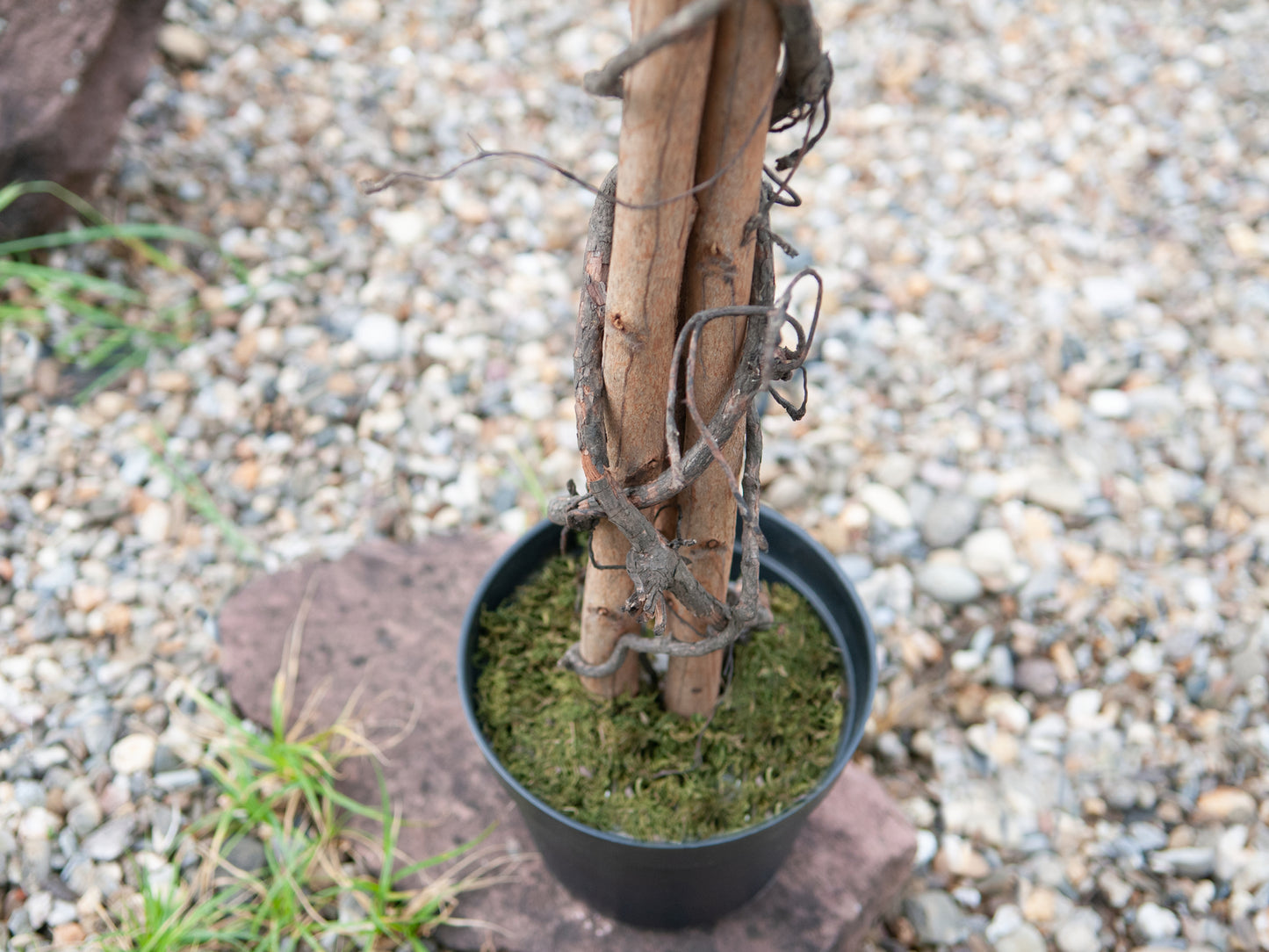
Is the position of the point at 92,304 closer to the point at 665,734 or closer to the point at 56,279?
the point at 56,279

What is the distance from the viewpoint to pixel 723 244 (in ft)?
2.92

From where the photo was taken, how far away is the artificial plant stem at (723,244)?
766 millimetres

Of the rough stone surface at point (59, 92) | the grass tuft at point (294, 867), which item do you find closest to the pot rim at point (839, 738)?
the grass tuft at point (294, 867)

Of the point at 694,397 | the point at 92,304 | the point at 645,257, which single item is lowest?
the point at 92,304

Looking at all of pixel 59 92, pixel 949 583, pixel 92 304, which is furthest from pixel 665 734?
pixel 59 92

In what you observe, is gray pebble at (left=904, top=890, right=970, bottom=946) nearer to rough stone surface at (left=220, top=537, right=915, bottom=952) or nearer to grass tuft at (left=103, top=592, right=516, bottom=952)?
rough stone surface at (left=220, top=537, right=915, bottom=952)

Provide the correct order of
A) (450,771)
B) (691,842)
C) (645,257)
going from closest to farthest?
(645,257), (691,842), (450,771)

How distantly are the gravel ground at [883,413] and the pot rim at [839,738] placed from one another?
498mm

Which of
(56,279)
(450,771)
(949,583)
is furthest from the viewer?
(56,279)

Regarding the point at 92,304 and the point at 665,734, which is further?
the point at 92,304

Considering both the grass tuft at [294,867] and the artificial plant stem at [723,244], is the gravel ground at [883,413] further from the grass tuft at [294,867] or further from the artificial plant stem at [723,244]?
the artificial plant stem at [723,244]

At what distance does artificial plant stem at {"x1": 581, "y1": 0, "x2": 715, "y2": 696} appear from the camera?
0.76 meters

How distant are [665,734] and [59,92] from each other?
210 centimetres

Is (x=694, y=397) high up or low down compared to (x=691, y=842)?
up
